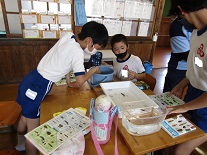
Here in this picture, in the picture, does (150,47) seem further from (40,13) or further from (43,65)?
(43,65)

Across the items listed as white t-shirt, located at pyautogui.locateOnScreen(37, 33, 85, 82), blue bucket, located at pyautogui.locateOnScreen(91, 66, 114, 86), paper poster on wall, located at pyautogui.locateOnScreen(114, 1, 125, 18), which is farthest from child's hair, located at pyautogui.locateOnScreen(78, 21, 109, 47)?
paper poster on wall, located at pyautogui.locateOnScreen(114, 1, 125, 18)

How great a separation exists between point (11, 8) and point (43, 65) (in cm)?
189

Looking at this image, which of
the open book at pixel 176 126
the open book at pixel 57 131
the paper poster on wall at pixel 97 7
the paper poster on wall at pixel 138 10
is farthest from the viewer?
the paper poster on wall at pixel 138 10

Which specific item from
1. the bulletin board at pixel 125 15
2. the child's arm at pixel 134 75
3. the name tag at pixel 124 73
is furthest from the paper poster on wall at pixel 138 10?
the name tag at pixel 124 73

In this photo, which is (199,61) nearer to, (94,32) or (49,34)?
(94,32)

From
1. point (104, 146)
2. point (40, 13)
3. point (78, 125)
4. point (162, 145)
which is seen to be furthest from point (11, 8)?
point (162, 145)

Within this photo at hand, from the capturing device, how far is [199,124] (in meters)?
1.04

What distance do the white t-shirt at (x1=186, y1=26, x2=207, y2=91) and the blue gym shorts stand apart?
0.97 m

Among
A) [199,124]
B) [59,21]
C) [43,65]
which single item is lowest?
[199,124]

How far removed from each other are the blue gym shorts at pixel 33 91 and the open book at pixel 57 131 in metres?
0.30

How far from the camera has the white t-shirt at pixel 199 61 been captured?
36.0 inches

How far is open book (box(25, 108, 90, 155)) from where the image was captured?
0.74 meters

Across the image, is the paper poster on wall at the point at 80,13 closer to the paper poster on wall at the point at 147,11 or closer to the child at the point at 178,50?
the paper poster on wall at the point at 147,11

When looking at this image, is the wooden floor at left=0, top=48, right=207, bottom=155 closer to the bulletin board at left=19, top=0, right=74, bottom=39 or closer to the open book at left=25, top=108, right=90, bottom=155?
the open book at left=25, top=108, right=90, bottom=155
